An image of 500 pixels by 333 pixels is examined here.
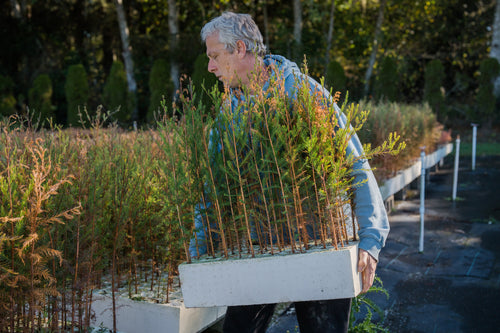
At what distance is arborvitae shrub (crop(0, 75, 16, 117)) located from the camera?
58.2 ft

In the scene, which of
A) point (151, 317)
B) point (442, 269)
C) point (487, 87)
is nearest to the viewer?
point (151, 317)

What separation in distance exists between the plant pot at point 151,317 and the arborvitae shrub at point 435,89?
704 inches

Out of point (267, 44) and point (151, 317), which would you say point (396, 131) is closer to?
point (151, 317)

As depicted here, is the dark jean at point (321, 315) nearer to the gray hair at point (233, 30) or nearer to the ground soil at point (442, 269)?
the gray hair at point (233, 30)

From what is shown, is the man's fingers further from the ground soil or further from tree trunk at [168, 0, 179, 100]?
tree trunk at [168, 0, 179, 100]

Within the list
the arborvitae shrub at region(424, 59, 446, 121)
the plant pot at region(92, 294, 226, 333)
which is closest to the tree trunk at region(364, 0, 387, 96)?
the arborvitae shrub at region(424, 59, 446, 121)

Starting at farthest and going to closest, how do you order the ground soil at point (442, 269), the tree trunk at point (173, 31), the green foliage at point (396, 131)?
the tree trunk at point (173, 31) → the green foliage at point (396, 131) → the ground soil at point (442, 269)

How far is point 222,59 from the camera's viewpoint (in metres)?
2.19

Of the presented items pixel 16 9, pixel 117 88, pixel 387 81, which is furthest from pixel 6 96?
pixel 387 81

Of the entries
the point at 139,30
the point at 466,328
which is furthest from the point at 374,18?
the point at 466,328

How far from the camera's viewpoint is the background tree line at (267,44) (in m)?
19.2

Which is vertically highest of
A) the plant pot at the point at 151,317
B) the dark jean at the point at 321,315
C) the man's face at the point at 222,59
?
the man's face at the point at 222,59

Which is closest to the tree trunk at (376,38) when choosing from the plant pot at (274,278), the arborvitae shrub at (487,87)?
the arborvitae shrub at (487,87)

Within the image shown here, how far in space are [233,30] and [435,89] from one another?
19.0m
